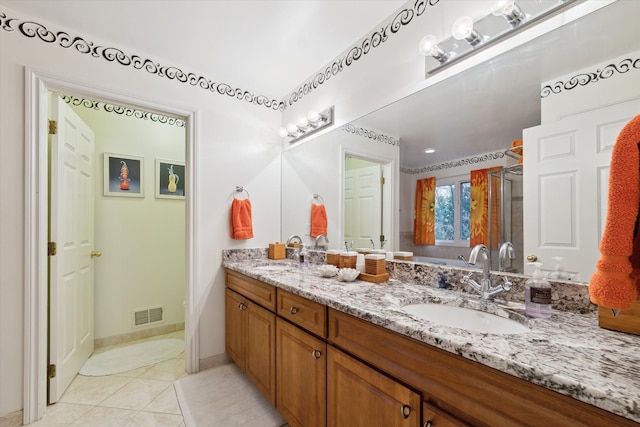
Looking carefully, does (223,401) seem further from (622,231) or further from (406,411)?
(622,231)

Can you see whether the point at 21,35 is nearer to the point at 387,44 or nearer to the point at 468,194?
the point at 387,44

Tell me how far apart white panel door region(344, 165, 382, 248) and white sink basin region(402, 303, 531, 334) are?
0.65 metres

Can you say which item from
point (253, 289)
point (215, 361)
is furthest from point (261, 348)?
point (215, 361)

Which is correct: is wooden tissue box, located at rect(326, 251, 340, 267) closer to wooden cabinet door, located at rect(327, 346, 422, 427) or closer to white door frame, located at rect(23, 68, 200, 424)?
wooden cabinet door, located at rect(327, 346, 422, 427)

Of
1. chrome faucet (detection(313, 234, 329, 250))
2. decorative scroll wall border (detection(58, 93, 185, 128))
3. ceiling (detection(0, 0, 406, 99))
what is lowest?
chrome faucet (detection(313, 234, 329, 250))

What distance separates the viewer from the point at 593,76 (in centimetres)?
95

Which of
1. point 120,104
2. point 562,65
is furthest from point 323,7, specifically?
point 120,104

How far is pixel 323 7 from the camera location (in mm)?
1560

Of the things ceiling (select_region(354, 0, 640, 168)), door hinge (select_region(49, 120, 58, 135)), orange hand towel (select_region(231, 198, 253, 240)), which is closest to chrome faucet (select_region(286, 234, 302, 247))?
orange hand towel (select_region(231, 198, 253, 240))

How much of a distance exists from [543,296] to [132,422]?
215 centimetres

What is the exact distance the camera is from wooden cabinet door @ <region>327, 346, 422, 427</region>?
0.84 metres

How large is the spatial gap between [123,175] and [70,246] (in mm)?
926

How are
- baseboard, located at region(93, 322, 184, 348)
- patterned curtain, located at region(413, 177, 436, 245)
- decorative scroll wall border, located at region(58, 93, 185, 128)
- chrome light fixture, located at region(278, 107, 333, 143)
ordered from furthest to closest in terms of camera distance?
baseboard, located at region(93, 322, 184, 348)
decorative scroll wall border, located at region(58, 93, 185, 128)
chrome light fixture, located at region(278, 107, 333, 143)
patterned curtain, located at region(413, 177, 436, 245)

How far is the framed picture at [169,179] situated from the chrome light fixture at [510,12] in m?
2.93
